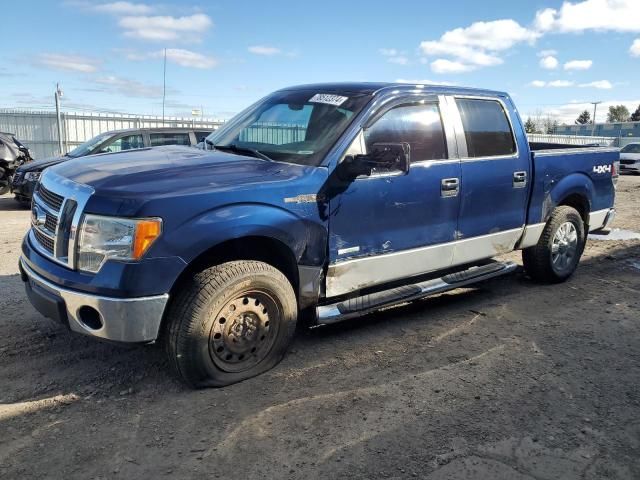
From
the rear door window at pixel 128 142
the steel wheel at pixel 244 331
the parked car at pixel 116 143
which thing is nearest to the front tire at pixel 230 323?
the steel wheel at pixel 244 331

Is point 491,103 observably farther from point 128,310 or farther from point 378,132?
point 128,310

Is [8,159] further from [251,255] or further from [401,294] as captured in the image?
[401,294]

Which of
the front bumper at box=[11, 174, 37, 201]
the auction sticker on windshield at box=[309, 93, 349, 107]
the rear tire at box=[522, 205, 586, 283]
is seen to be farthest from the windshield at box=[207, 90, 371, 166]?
the front bumper at box=[11, 174, 37, 201]

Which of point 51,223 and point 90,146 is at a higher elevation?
point 90,146

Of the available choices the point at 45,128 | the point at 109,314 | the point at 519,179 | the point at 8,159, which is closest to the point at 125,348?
the point at 109,314

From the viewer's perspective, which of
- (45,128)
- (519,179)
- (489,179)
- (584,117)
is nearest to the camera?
(489,179)

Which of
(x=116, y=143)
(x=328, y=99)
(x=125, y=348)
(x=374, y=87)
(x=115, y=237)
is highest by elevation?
(x=374, y=87)

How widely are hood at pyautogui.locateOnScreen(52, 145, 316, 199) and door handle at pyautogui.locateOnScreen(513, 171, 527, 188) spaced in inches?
91.5

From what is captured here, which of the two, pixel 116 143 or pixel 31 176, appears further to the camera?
pixel 31 176

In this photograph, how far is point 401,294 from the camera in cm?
444

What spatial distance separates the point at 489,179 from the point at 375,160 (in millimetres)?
1598

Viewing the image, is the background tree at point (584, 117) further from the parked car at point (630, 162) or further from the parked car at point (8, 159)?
the parked car at point (8, 159)

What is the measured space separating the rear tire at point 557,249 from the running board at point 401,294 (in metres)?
0.60

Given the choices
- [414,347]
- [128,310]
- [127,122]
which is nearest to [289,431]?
[128,310]
